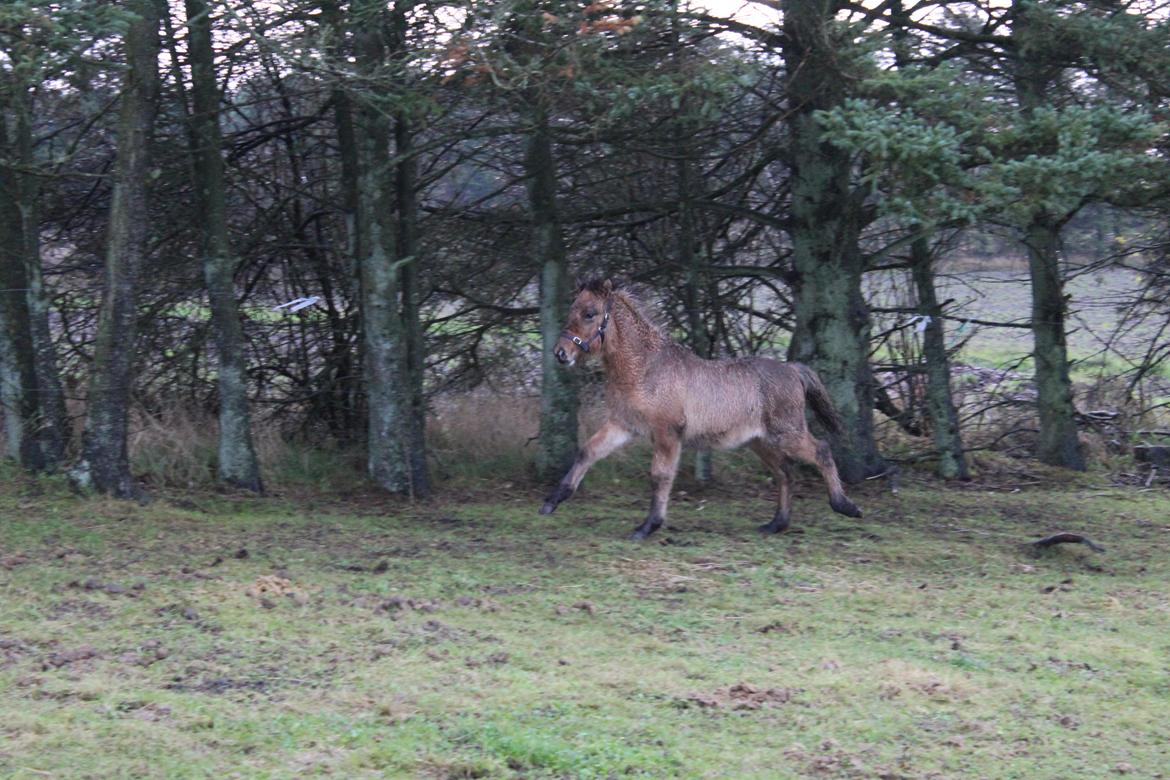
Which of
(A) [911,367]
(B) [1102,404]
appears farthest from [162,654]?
(B) [1102,404]

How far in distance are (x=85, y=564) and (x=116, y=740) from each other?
3307 mm

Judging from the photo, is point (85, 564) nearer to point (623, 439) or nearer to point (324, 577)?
point (324, 577)

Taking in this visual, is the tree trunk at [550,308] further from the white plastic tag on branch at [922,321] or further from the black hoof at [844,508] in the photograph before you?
the white plastic tag on branch at [922,321]

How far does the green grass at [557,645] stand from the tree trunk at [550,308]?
1093mm

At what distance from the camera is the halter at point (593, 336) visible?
1057cm

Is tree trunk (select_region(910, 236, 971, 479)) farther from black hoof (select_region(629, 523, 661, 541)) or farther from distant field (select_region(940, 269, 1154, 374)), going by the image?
black hoof (select_region(629, 523, 661, 541))

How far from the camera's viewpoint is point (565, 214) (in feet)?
42.3

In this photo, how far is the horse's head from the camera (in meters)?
10.6

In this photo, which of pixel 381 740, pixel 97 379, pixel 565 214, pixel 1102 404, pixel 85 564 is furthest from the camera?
pixel 1102 404

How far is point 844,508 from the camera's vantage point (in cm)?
1140

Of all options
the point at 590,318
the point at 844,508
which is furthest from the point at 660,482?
the point at 844,508

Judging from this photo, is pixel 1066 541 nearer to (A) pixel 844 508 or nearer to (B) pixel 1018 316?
(A) pixel 844 508

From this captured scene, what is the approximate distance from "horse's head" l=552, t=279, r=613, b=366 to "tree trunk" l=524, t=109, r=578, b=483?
125 centimetres

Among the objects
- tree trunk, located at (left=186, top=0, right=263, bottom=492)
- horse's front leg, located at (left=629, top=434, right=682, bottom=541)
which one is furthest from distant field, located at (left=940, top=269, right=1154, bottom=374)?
tree trunk, located at (left=186, top=0, right=263, bottom=492)
